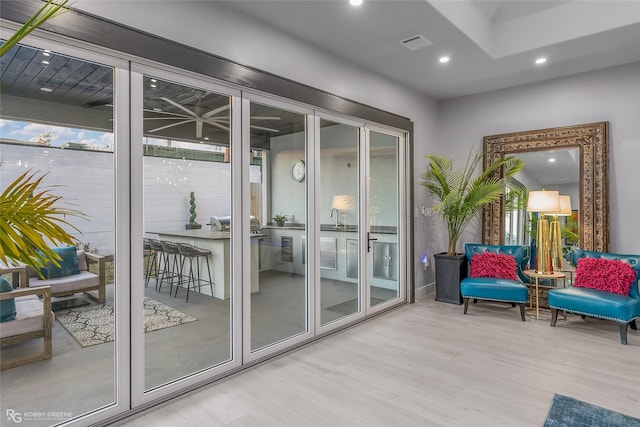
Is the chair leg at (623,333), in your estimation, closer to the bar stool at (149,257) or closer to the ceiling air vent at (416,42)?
the ceiling air vent at (416,42)

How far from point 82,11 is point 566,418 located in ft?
12.5

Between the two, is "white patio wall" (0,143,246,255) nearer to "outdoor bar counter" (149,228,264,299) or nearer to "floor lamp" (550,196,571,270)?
"outdoor bar counter" (149,228,264,299)

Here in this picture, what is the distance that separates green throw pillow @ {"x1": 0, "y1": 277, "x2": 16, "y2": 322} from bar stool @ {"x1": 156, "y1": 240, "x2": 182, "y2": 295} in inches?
31.4

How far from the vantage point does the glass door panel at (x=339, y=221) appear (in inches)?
154

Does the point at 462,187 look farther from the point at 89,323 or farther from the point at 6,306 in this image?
the point at 6,306

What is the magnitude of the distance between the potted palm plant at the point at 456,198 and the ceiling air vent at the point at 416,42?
5.61 feet

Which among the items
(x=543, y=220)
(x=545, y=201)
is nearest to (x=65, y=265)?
(x=545, y=201)

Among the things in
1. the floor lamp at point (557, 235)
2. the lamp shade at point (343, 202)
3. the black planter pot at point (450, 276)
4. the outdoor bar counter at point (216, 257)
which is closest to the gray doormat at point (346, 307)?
the lamp shade at point (343, 202)

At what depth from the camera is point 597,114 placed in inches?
174

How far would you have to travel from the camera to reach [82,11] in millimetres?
2094

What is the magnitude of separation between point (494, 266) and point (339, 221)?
207 centimetres

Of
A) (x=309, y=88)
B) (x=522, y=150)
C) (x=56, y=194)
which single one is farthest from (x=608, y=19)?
(x=56, y=194)

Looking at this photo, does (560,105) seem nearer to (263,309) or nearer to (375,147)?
(375,147)

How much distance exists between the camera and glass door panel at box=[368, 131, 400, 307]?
454cm
